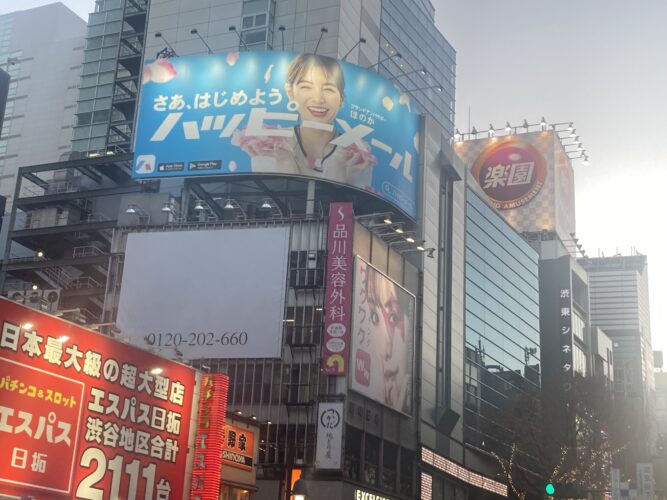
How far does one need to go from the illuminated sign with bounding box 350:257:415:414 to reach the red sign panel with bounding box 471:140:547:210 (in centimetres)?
4980

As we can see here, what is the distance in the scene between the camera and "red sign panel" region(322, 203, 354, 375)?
186ft

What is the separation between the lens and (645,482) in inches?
2080

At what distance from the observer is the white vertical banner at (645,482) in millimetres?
52500

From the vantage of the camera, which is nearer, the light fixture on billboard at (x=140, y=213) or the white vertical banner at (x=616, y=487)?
the white vertical banner at (x=616, y=487)

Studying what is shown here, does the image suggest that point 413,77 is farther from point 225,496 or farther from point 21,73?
point 225,496

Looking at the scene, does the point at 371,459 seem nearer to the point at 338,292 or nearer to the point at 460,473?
the point at 338,292

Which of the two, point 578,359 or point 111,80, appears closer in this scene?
point 111,80

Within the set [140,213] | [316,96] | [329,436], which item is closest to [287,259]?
[329,436]

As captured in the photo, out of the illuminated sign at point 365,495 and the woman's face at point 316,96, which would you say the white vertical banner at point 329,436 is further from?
the woman's face at point 316,96

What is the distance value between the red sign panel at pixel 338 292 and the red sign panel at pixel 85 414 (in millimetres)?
22774

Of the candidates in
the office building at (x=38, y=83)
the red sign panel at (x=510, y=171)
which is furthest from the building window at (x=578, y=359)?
the office building at (x=38, y=83)

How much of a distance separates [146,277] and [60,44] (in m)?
62.3

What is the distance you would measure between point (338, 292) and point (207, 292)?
9202 mm

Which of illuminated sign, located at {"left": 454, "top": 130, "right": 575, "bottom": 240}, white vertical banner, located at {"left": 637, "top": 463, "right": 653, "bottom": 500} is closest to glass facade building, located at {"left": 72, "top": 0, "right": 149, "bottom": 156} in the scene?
illuminated sign, located at {"left": 454, "top": 130, "right": 575, "bottom": 240}
